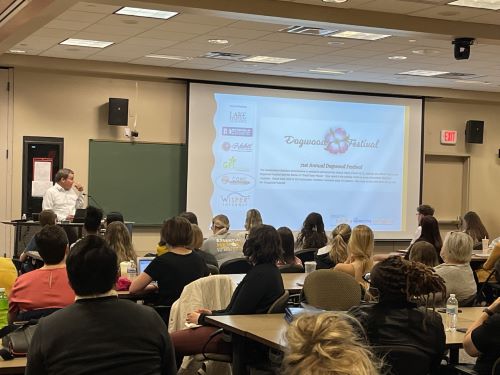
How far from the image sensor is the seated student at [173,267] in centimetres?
547

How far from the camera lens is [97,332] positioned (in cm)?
266

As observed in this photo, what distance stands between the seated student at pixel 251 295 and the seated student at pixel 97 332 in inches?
77.9

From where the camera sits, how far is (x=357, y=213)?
13.2 metres

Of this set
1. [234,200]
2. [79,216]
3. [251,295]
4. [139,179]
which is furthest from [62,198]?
[251,295]

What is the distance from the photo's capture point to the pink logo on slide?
12.9 m

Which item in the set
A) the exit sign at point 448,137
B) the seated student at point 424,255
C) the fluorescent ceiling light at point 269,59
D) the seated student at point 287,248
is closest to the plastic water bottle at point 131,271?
the seated student at point 287,248

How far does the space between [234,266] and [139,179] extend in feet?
16.7

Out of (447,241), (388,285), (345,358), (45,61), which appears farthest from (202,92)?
(345,358)

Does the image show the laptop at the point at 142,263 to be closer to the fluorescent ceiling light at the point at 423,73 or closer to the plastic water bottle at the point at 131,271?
the plastic water bottle at the point at 131,271

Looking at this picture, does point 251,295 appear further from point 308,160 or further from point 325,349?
point 308,160

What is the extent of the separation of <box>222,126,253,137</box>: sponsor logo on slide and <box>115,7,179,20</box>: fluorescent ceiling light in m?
4.27

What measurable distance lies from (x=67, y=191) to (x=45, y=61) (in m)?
1.99

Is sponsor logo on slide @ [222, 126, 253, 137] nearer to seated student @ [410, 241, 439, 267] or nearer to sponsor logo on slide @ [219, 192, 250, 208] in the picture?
sponsor logo on slide @ [219, 192, 250, 208]

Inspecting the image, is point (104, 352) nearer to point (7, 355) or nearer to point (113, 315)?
point (113, 315)
